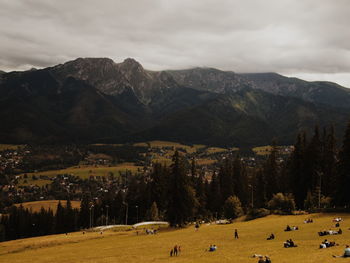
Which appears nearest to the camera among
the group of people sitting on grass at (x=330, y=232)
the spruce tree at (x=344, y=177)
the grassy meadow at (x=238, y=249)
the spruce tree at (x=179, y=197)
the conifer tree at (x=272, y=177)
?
the grassy meadow at (x=238, y=249)

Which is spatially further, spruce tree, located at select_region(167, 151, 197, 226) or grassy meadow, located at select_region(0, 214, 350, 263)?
spruce tree, located at select_region(167, 151, 197, 226)

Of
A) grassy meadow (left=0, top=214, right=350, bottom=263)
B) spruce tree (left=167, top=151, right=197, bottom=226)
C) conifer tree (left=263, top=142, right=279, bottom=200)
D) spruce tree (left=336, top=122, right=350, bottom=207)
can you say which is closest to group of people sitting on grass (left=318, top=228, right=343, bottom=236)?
grassy meadow (left=0, top=214, right=350, bottom=263)

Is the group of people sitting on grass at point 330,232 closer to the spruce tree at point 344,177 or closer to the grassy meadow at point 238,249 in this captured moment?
the grassy meadow at point 238,249

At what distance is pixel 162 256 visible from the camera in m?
49.2

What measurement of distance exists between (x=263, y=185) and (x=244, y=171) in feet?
59.0

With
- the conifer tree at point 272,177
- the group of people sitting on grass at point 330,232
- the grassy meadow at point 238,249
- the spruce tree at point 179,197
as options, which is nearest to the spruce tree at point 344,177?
the grassy meadow at point 238,249

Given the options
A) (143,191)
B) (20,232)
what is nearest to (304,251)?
(143,191)

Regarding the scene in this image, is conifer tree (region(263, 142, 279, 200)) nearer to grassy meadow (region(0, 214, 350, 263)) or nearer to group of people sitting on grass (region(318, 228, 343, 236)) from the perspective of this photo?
grassy meadow (region(0, 214, 350, 263))

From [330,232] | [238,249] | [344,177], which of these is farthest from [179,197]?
[330,232]

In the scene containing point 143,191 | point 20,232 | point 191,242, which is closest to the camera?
point 191,242

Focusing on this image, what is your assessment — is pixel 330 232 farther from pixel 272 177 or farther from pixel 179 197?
pixel 272 177

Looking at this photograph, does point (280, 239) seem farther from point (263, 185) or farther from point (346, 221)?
point (263, 185)

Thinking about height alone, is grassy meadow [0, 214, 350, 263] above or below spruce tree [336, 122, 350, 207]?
below

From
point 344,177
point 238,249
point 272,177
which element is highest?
point 344,177
